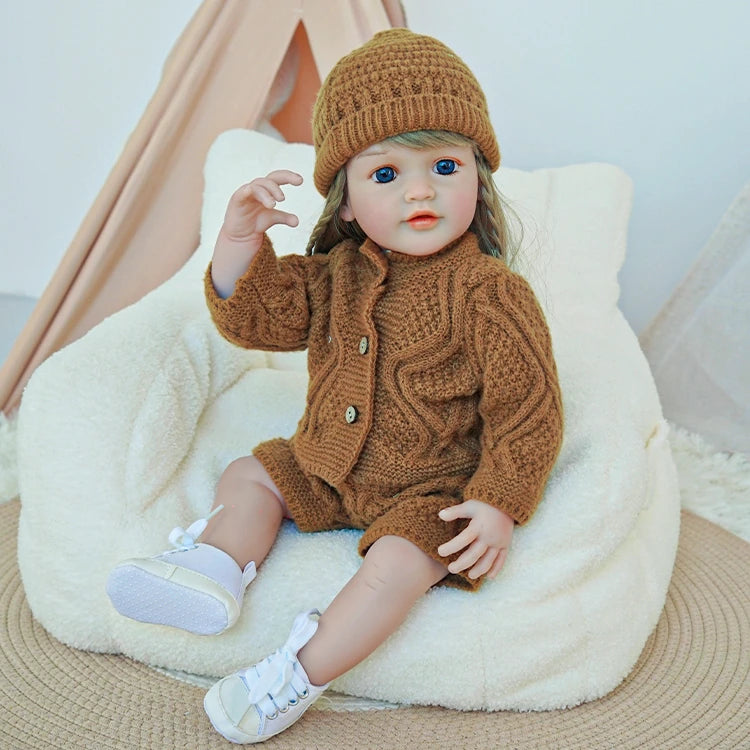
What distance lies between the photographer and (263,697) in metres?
0.97

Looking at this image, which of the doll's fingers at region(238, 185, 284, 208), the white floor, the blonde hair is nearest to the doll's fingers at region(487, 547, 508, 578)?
the blonde hair

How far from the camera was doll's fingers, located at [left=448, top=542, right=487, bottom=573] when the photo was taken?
1025 mm

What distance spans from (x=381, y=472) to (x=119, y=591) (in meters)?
0.35

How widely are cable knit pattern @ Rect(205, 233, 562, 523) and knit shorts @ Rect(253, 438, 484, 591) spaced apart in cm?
1

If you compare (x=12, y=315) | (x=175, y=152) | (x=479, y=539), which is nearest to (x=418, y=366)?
(x=479, y=539)

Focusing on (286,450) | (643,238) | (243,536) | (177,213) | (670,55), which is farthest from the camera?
(643,238)

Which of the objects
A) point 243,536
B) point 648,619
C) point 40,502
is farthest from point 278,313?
point 648,619

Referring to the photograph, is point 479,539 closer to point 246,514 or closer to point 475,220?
point 246,514

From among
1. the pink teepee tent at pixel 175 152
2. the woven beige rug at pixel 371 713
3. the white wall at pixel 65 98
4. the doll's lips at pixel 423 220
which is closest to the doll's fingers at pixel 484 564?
the woven beige rug at pixel 371 713

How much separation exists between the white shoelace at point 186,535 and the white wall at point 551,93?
134 cm

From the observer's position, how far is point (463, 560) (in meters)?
1.03

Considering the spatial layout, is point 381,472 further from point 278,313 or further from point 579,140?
point 579,140

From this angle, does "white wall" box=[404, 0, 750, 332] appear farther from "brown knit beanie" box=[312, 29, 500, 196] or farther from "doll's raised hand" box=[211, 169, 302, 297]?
"doll's raised hand" box=[211, 169, 302, 297]

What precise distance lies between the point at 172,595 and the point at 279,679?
0.15 meters
